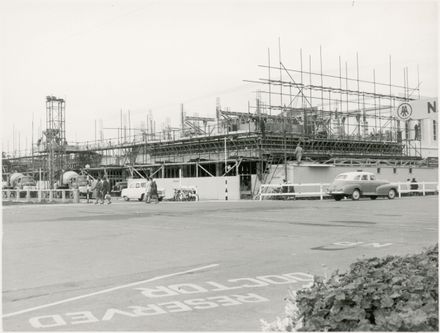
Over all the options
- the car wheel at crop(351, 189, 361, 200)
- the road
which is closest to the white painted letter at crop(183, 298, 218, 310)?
the road

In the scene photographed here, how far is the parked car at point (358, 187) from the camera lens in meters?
31.9

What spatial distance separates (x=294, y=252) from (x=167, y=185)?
33.9 meters

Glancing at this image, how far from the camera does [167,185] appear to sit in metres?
44.3

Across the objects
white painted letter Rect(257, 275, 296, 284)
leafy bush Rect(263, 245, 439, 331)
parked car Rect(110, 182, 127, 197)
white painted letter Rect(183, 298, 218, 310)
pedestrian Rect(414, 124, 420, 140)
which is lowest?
white painted letter Rect(183, 298, 218, 310)

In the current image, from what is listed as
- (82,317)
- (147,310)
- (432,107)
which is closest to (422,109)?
(432,107)

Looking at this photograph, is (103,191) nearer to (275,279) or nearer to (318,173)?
(318,173)

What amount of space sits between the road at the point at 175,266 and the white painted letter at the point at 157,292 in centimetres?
1

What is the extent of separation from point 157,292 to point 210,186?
110 feet

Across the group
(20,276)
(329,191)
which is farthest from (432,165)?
(20,276)

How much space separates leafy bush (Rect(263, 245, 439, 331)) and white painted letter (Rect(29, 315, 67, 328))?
7.93 feet

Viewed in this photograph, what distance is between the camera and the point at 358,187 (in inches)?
1268

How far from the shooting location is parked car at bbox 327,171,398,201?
105 feet

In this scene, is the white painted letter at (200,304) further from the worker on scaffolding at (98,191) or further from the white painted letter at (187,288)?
the worker on scaffolding at (98,191)

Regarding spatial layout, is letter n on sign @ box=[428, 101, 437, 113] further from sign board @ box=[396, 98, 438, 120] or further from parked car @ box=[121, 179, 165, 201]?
parked car @ box=[121, 179, 165, 201]
